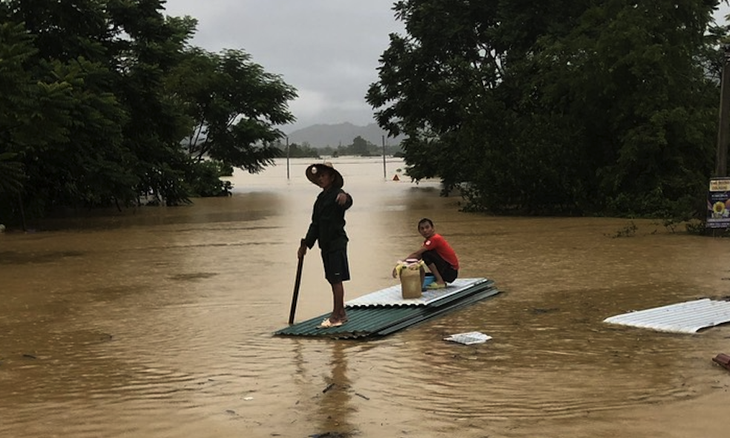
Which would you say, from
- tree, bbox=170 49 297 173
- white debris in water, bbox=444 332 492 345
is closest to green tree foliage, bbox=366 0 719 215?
white debris in water, bbox=444 332 492 345

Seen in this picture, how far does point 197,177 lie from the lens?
47125 mm

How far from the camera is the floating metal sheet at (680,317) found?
26.3 ft

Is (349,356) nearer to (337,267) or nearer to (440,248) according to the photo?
(337,267)

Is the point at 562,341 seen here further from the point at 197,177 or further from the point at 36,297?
the point at 197,177

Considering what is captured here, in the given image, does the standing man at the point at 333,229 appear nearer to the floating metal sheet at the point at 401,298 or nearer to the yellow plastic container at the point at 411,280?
the floating metal sheet at the point at 401,298

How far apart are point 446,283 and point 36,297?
577cm

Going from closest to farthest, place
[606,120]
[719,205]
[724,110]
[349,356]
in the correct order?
[349,356], [719,205], [724,110], [606,120]

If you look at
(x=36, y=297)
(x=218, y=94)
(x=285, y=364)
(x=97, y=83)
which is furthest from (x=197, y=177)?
(x=285, y=364)

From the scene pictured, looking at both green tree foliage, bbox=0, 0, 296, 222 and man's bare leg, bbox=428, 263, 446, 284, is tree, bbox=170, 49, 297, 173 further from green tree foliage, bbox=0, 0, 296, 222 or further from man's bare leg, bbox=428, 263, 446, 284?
man's bare leg, bbox=428, 263, 446, 284

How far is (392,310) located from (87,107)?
1554 centimetres

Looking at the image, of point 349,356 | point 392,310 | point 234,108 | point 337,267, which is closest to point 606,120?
point 392,310

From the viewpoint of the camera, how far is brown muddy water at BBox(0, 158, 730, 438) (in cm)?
541

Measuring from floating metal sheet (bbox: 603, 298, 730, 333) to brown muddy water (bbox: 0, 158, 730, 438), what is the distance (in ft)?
0.66

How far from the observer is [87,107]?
22047 mm
